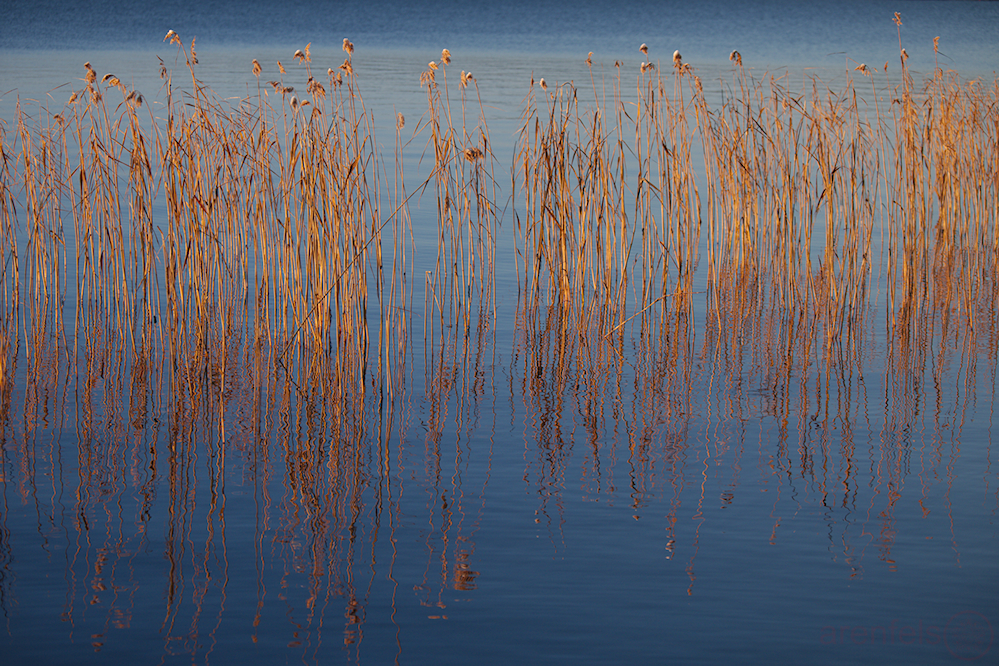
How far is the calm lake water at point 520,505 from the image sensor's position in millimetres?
2740

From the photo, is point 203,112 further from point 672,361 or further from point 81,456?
point 672,361

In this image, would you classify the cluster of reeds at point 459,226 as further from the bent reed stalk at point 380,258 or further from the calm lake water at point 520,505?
the calm lake water at point 520,505

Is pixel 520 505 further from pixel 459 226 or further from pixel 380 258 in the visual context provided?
pixel 459 226

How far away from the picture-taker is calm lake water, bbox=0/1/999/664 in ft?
8.99

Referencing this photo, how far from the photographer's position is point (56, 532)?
10.4ft

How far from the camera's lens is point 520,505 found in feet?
11.4

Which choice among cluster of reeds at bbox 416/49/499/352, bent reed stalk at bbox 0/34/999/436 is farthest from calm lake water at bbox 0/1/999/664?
cluster of reeds at bbox 416/49/499/352

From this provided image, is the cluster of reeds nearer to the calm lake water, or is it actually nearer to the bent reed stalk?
the bent reed stalk

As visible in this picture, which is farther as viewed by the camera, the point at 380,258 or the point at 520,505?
the point at 380,258

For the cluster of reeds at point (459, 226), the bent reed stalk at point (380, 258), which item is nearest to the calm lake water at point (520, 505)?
the bent reed stalk at point (380, 258)

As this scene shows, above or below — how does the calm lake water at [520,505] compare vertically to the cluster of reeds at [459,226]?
below

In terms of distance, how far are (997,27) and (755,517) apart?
4791 cm

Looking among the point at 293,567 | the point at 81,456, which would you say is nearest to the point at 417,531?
the point at 293,567

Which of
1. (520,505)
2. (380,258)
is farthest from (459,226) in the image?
(520,505)
